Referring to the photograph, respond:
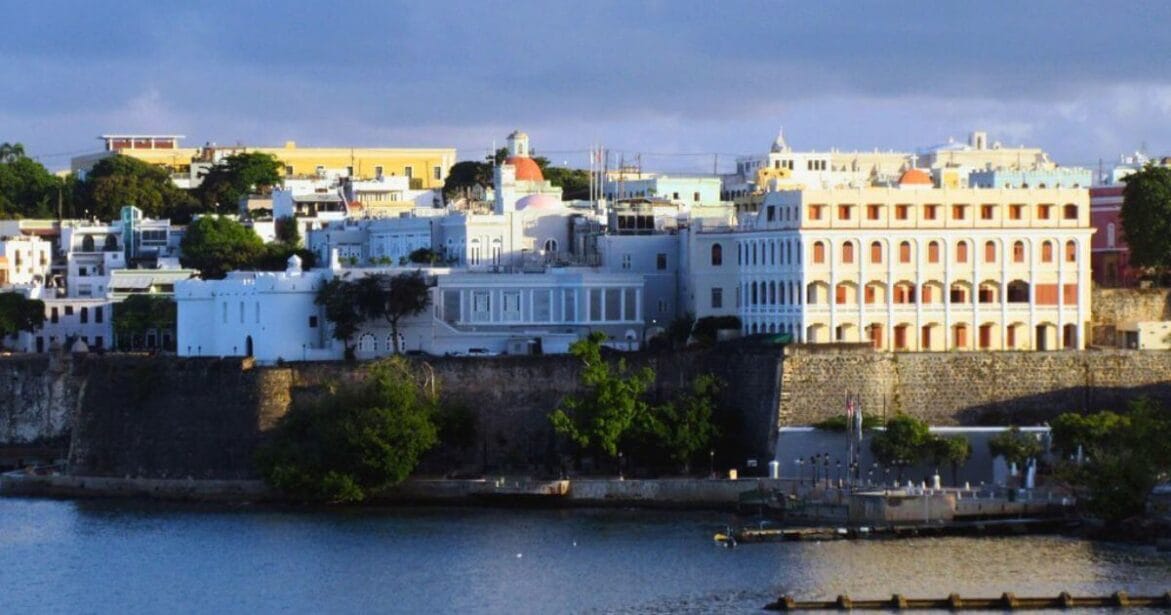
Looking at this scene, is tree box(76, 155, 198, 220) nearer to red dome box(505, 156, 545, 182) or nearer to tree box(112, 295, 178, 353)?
tree box(112, 295, 178, 353)

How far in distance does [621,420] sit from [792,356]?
3832mm

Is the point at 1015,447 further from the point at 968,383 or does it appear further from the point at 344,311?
the point at 344,311

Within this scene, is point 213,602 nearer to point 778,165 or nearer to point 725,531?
point 725,531

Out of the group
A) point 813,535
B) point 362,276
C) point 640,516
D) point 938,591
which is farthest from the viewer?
point 362,276

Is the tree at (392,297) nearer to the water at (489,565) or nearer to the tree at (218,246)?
the water at (489,565)

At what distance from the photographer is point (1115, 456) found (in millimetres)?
55281

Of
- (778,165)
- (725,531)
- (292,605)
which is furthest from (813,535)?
(778,165)

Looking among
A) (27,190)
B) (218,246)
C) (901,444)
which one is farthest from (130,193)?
(901,444)

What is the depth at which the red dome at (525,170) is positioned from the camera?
82.1 metres

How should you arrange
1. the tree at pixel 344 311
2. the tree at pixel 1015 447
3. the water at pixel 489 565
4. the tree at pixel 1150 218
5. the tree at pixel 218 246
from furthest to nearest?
the tree at pixel 218 246 < the tree at pixel 1150 218 < the tree at pixel 344 311 < the tree at pixel 1015 447 < the water at pixel 489 565

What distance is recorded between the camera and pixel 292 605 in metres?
49.8

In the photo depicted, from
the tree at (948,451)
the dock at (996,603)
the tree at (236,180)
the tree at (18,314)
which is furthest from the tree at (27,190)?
the dock at (996,603)

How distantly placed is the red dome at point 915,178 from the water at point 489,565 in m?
19.5

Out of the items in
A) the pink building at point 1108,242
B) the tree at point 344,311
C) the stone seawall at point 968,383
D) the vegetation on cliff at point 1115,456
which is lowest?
the vegetation on cliff at point 1115,456
